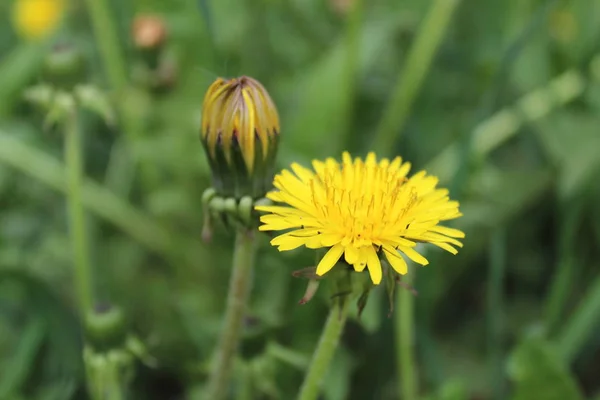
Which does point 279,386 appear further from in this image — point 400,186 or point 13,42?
point 13,42

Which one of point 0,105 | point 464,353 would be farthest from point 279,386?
point 0,105

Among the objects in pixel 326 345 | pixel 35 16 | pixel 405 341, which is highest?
pixel 35 16

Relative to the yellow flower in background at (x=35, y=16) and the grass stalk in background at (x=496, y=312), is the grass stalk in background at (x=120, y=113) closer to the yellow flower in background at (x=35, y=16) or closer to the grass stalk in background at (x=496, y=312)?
the yellow flower in background at (x=35, y=16)

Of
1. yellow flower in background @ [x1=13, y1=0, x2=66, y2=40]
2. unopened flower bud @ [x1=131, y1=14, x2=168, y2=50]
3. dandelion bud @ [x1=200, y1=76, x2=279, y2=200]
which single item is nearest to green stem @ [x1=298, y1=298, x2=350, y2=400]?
dandelion bud @ [x1=200, y1=76, x2=279, y2=200]

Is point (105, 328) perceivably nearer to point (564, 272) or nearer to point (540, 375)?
point (540, 375)

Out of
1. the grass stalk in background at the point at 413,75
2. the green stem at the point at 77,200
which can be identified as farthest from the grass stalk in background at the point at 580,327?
the green stem at the point at 77,200

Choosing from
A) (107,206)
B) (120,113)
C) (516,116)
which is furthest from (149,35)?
(516,116)
